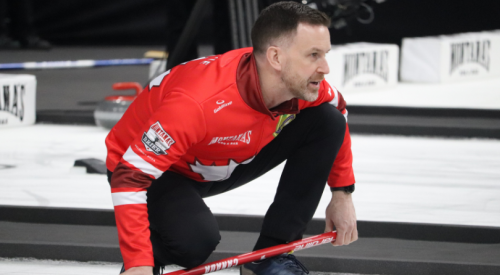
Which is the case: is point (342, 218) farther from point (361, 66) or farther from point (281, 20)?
point (361, 66)

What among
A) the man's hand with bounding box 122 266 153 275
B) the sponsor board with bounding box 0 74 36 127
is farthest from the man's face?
the sponsor board with bounding box 0 74 36 127

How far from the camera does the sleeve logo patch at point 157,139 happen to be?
3.86 feet

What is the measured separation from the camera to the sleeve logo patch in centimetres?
118

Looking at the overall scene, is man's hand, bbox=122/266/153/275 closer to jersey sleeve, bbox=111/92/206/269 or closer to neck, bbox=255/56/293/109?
jersey sleeve, bbox=111/92/206/269

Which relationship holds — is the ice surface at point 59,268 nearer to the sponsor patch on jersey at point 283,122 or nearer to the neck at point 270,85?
the sponsor patch on jersey at point 283,122

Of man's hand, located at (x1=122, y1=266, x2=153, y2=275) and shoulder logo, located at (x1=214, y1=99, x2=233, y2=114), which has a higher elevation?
shoulder logo, located at (x1=214, y1=99, x2=233, y2=114)

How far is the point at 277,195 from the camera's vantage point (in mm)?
1510

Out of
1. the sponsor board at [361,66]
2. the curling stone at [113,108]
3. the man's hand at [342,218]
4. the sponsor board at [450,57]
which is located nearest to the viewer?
the man's hand at [342,218]

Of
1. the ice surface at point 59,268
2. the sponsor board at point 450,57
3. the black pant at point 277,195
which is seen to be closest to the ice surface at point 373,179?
the ice surface at point 59,268

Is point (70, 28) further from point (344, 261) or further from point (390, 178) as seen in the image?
point (344, 261)

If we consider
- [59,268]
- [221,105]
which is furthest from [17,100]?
[221,105]

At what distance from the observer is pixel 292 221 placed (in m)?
1.48

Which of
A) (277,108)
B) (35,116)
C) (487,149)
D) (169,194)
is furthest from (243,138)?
(35,116)

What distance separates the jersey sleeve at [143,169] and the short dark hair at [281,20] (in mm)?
231
